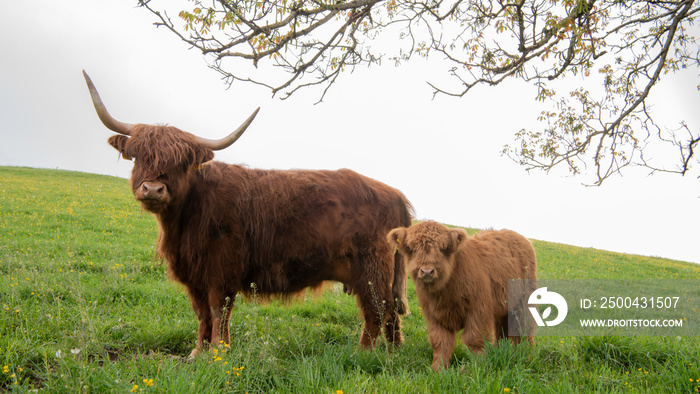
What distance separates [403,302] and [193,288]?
2.57 meters

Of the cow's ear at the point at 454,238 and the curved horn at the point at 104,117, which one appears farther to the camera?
the curved horn at the point at 104,117

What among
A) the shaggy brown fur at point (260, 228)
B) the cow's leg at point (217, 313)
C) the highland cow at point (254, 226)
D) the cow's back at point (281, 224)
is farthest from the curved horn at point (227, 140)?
the cow's leg at point (217, 313)

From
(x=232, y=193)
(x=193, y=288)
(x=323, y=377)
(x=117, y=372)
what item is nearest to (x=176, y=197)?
(x=232, y=193)

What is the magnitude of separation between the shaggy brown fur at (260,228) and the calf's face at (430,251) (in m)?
0.67

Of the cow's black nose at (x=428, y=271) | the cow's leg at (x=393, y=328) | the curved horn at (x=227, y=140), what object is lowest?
the cow's leg at (x=393, y=328)

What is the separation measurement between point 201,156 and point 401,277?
292cm

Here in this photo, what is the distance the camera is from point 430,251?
178 inches

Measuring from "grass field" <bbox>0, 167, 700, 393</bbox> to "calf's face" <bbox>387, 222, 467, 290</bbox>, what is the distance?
0.78 metres

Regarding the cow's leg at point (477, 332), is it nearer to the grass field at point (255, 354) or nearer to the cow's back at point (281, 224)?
the grass field at point (255, 354)

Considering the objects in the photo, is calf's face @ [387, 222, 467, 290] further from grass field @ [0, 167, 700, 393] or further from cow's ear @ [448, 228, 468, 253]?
grass field @ [0, 167, 700, 393]

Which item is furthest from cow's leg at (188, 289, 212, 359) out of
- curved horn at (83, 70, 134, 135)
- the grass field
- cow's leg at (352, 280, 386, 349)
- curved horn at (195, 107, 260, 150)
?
curved horn at (83, 70, 134, 135)

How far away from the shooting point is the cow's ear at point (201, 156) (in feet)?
16.3

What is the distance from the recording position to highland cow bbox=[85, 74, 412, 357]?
16.0 feet

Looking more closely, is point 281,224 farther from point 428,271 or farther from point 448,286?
point 448,286
